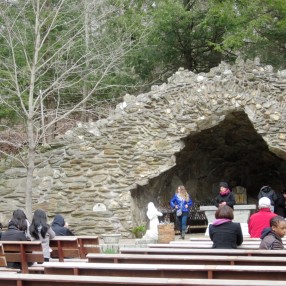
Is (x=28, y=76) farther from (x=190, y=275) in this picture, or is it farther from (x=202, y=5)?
(x=190, y=275)

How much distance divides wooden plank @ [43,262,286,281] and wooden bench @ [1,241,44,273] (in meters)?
2.41

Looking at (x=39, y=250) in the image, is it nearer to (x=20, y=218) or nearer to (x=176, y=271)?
(x=20, y=218)

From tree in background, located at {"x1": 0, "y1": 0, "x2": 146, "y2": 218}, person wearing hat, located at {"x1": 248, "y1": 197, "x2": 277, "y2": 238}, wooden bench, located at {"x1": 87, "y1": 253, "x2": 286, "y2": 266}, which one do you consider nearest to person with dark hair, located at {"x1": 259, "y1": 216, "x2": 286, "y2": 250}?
wooden bench, located at {"x1": 87, "y1": 253, "x2": 286, "y2": 266}

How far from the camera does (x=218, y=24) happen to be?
1962 centimetres

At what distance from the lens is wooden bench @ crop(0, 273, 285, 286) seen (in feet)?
14.3

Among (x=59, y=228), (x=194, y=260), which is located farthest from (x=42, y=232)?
(x=194, y=260)

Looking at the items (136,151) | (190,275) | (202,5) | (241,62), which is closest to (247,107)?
(241,62)

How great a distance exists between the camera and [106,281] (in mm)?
4684

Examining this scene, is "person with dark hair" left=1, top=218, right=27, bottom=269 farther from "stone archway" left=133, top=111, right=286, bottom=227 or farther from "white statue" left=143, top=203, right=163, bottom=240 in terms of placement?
"stone archway" left=133, top=111, right=286, bottom=227

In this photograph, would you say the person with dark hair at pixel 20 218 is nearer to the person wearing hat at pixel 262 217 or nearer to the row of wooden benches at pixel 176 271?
the row of wooden benches at pixel 176 271

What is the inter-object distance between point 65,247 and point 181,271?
3.98 m

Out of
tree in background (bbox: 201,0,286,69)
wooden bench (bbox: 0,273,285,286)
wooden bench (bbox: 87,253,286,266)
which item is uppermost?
tree in background (bbox: 201,0,286,69)

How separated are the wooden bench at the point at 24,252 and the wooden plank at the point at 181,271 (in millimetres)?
2412

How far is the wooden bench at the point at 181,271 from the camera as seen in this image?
5.17 metres
